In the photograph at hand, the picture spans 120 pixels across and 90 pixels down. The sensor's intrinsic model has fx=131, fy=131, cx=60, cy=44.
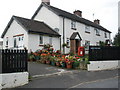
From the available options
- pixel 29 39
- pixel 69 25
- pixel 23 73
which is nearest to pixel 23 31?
pixel 29 39

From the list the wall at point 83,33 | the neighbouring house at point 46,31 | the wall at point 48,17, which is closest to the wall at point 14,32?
the neighbouring house at point 46,31

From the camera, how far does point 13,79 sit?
6203mm

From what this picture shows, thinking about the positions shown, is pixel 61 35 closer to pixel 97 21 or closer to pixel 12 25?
pixel 12 25

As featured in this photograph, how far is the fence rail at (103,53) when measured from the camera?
34.3 ft

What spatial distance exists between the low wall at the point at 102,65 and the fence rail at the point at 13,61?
5288mm

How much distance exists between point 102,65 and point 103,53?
1.00 m

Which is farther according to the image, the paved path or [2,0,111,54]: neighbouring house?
[2,0,111,54]: neighbouring house

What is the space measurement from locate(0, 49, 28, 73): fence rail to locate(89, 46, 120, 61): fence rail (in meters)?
5.56

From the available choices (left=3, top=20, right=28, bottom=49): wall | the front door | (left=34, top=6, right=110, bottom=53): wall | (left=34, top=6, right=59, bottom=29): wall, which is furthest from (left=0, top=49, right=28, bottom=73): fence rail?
the front door

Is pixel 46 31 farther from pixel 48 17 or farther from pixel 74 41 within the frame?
pixel 74 41

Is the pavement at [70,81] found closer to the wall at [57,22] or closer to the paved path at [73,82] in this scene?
the paved path at [73,82]

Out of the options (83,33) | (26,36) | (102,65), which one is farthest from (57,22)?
(102,65)

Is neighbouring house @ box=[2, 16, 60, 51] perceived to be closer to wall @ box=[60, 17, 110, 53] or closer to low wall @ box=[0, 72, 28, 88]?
wall @ box=[60, 17, 110, 53]

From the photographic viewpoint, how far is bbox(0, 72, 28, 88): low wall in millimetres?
5921
